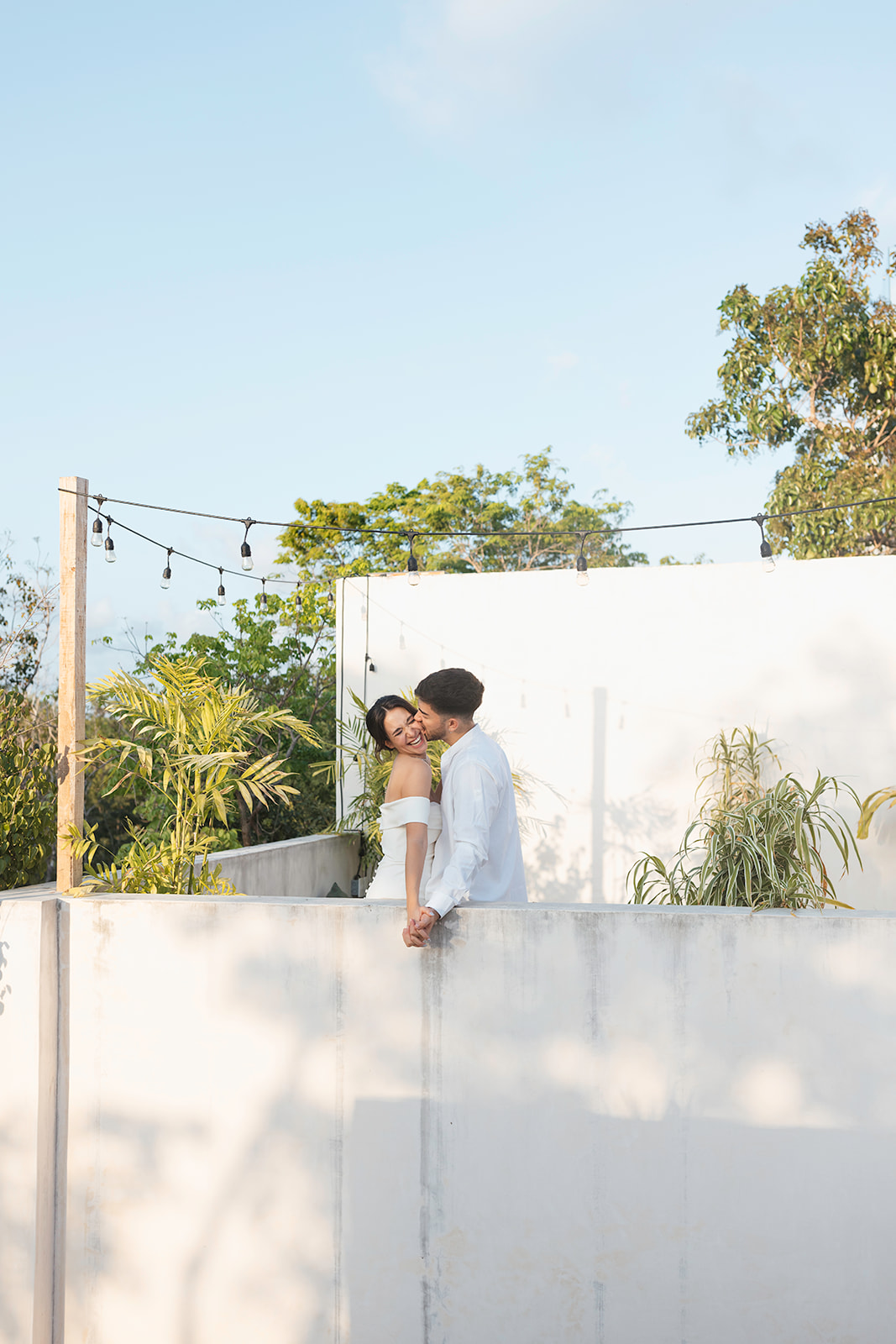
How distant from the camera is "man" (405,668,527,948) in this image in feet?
8.39

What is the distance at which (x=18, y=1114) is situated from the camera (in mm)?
2678

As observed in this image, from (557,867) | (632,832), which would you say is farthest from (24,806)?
(632,832)

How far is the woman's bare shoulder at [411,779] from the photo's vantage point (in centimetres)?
279

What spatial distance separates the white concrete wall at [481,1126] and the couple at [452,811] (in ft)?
0.48

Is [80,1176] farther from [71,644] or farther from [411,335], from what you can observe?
[411,335]

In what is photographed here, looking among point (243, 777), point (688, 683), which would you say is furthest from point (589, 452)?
point (243, 777)

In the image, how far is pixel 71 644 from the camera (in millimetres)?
2998

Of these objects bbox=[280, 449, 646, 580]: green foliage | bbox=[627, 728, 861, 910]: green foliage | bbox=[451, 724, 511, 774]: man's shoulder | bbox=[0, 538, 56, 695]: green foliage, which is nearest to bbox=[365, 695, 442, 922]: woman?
bbox=[451, 724, 511, 774]: man's shoulder

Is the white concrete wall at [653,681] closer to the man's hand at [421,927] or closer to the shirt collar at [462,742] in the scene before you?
the shirt collar at [462,742]

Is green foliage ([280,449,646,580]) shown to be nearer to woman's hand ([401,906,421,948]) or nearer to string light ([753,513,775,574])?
string light ([753,513,775,574])

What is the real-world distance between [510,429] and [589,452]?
6.15 ft

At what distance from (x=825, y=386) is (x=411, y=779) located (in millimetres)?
12033

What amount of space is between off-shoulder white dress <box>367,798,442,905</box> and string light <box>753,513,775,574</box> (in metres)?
2.58

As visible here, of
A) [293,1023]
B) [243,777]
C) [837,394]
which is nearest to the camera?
[293,1023]
